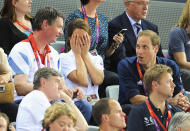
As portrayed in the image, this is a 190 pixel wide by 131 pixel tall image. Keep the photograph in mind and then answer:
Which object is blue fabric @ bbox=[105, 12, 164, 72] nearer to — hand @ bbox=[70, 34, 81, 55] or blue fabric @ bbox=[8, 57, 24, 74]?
hand @ bbox=[70, 34, 81, 55]

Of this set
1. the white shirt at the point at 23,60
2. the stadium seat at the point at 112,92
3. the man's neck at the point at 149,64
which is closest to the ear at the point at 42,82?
the white shirt at the point at 23,60

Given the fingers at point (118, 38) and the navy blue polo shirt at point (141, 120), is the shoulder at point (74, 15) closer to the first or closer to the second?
the fingers at point (118, 38)

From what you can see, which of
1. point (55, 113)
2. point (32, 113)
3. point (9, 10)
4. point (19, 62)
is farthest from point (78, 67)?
point (55, 113)

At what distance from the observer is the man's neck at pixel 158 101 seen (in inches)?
183

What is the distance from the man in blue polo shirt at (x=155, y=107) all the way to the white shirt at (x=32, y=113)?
37.6 inches

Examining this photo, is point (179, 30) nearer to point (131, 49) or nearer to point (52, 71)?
point (131, 49)

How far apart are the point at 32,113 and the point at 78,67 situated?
4.46 ft

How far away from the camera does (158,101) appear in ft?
15.3

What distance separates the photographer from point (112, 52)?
5867 mm

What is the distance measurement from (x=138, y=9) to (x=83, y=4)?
0.68 m

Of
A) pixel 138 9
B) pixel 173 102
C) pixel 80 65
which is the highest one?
pixel 138 9

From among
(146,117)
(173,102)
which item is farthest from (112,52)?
(146,117)

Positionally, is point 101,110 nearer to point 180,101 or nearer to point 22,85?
point 22,85

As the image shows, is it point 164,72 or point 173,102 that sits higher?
point 164,72
